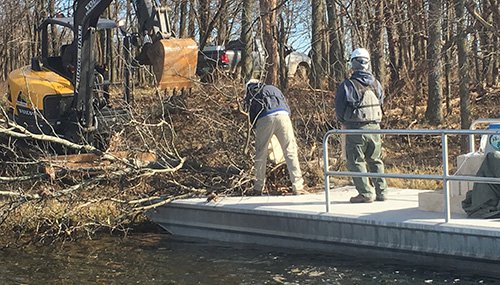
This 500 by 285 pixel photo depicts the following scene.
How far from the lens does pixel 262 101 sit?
10.6 metres

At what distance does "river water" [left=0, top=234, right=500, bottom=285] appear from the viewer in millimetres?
8344

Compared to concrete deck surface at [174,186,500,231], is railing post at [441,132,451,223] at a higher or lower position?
higher

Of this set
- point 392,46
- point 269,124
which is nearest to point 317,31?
point 392,46

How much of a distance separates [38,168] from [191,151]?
2.18 metres

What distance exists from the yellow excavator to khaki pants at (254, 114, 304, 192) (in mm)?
1205

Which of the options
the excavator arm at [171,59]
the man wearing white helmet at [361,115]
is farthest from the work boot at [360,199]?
the excavator arm at [171,59]

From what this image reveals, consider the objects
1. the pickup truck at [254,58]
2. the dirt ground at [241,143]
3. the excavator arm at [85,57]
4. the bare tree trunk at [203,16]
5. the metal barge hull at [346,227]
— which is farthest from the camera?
the bare tree trunk at [203,16]

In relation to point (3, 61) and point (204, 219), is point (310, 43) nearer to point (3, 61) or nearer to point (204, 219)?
point (204, 219)

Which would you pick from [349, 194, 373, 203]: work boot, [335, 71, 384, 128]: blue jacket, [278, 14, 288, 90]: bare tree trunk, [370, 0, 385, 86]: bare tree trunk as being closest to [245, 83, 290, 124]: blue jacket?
[335, 71, 384, 128]: blue jacket

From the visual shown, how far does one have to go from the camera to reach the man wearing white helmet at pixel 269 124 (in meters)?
10.6

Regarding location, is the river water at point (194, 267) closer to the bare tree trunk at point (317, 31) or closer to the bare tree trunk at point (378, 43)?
the bare tree trunk at point (378, 43)

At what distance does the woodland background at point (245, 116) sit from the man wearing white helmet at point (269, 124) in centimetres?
44

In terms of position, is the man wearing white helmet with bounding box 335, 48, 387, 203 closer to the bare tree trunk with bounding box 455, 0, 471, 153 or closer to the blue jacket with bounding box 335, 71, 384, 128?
the blue jacket with bounding box 335, 71, 384, 128

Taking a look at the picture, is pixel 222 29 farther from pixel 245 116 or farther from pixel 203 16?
pixel 245 116
